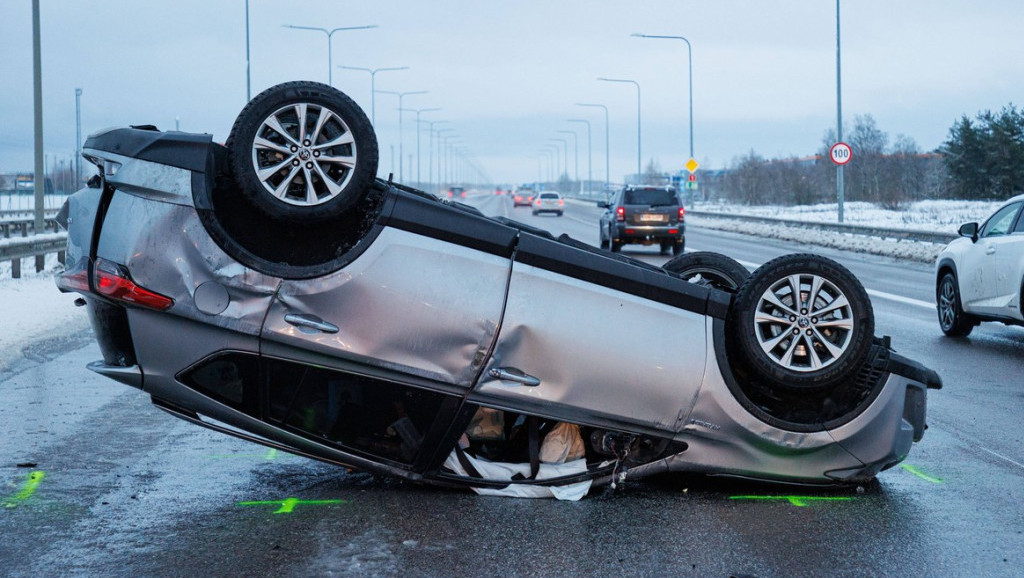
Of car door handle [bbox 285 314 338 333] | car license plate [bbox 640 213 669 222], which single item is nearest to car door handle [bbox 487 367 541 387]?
car door handle [bbox 285 314 338 333]

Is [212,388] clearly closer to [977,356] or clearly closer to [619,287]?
[619,287]

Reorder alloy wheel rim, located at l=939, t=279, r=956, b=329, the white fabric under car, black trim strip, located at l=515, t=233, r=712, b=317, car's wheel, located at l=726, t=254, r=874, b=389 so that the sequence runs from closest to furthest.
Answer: black trim strip, located at l=515, t=233, r=712, b=317 < car's wheel, located at l=726, t=254, r=874, b=389 < the white fabric under car < alloy wheel rim, located at l=939, t=279, r=956, b=329

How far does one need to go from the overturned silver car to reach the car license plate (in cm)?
2458

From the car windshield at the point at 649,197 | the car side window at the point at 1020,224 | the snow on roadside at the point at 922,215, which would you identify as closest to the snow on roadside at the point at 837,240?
the snow on roadside at the point at 922,215

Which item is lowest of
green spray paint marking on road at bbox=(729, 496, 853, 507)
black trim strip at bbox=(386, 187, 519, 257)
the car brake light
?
green spray paint marking on road at bbox=(729, 496, 853, 507)

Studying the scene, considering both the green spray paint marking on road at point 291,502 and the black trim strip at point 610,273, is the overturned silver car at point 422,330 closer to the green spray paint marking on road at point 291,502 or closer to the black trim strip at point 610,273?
the black trim strip at point 610,273

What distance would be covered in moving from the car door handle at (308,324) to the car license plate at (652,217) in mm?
25437

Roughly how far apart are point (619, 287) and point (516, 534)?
1.22 meters

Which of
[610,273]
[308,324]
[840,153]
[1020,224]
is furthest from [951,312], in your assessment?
[840,153]

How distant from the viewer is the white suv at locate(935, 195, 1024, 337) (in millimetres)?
12086

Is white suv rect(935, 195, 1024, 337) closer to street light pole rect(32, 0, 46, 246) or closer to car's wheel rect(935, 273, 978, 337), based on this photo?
car's wheel rect(935, 273, 978, 337)

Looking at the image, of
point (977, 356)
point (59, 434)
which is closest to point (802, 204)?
point (977, 356)

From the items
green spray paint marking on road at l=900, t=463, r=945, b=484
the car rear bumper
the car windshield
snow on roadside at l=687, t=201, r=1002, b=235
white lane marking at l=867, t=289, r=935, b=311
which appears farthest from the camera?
snow on roadside at l=687, t=201, r=1002, b=235

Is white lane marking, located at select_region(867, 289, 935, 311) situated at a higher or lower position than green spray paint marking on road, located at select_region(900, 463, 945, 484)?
higher
